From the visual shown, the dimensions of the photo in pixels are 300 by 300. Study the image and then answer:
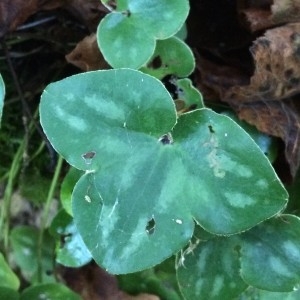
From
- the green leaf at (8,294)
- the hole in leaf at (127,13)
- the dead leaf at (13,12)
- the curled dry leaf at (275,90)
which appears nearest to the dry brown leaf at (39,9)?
the dead leaf at (13,12)

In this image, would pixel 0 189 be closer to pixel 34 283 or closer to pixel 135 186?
pixel 34 283

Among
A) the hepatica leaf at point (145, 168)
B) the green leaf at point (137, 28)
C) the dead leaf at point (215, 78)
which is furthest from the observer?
the dead leaf at point (215, 78)

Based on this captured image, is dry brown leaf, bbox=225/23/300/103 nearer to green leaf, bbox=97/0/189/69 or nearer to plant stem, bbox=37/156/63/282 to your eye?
green leaf, bbox=97/0/189/69

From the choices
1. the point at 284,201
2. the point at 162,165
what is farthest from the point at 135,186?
the point at 284,201

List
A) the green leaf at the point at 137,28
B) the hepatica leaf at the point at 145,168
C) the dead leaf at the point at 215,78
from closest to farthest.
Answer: the hepatica leaf at the point at 145,168, the green leaf at the point at 137,28, the dead leaf at the point at 215,78

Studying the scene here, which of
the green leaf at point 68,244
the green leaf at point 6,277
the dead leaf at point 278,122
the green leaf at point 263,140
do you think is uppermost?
the dead leaf at point 278,122

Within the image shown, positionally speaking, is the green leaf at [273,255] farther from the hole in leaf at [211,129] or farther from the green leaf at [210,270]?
the hole in leaf at [211,129]
